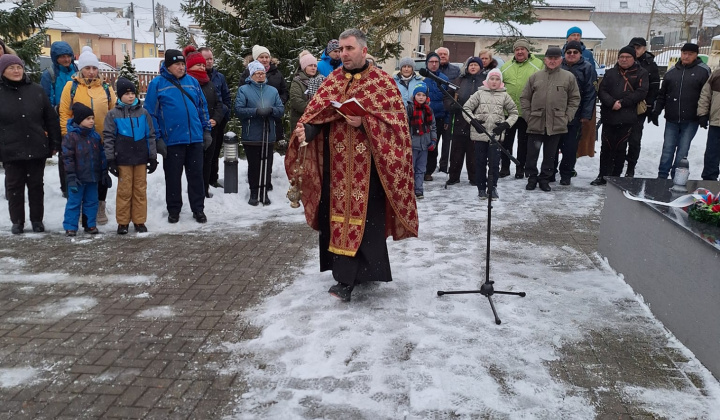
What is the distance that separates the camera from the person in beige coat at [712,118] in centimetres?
902

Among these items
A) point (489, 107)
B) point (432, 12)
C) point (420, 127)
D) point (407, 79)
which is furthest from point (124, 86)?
point (432, 12)

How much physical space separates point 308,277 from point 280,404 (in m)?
2.34

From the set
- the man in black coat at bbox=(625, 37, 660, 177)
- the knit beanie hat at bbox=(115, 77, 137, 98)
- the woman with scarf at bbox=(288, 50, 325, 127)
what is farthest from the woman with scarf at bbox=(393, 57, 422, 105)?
the knit beanie hat at bbox=(115, 77, 137, 98)

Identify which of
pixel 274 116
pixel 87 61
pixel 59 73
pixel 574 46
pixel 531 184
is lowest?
pixel 531 184

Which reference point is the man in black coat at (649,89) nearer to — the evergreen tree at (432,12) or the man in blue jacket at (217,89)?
the man in blue jacket at (217,89)

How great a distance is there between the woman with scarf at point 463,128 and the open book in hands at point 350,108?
5.38 m

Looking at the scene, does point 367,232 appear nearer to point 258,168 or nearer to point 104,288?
point 104,288

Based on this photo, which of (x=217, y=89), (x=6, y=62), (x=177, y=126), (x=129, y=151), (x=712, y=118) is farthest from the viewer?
(x=712, y=118)

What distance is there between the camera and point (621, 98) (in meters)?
9.67

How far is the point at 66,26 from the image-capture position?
197 ft

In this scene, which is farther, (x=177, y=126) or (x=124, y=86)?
(x=177, y=126)

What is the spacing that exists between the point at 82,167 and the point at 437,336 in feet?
15.2

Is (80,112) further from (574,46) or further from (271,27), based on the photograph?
(574,46)

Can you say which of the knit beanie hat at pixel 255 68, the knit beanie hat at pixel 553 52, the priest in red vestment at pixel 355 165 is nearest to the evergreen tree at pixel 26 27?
the knit beanie hat at pixel 255 68
